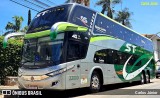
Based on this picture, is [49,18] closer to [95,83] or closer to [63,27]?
[63,27]

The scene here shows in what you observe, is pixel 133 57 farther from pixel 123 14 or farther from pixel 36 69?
pixel 123 14

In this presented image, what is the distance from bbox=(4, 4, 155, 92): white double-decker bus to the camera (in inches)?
452

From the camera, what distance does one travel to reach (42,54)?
11.9 meters

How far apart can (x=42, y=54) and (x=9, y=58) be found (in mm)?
6271

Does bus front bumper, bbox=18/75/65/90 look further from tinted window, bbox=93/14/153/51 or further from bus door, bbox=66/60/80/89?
tinted window, bbox=93/14/153/51

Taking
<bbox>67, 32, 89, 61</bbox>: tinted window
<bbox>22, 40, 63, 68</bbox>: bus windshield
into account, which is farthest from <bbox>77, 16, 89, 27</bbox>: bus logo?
<bbox>22, 40, 63, 68</bbox>: bus windshield

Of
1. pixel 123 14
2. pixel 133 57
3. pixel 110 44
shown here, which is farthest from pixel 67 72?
pixel 123 14

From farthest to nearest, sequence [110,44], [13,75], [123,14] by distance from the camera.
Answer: [123,14] → [13,75] → [110,44]

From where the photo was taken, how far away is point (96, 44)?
1402cm

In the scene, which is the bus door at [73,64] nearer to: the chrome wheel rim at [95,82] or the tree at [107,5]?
the chrome wheel rim at [95,82]

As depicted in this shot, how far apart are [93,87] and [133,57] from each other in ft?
21.0

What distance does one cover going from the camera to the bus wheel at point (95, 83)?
13633 millimetres

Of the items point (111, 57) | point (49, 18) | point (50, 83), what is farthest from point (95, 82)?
point (49, 18)

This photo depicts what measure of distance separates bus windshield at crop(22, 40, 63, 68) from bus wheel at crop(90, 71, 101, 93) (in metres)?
2.82
